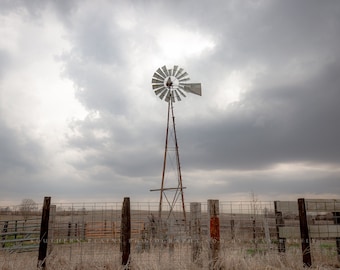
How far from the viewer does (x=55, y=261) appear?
9375mm

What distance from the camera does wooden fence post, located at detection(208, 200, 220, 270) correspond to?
873 centimetres

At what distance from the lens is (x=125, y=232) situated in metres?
8.89

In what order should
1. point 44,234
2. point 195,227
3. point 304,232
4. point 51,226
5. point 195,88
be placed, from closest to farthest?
point 44,234 → point 51,226 → point 304,232 → point 195,227 → point 195,88

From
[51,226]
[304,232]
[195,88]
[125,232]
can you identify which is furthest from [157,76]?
[304,232]

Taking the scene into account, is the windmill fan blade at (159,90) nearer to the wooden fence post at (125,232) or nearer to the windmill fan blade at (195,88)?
the windmill fan blade at (195,88)

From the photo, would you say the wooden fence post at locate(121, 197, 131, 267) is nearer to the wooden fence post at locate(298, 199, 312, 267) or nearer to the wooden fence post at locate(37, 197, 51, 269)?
the wooden fence post at locate(37, 197, 51, 269)

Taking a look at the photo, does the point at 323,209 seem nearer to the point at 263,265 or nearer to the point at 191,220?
the point at 263,265

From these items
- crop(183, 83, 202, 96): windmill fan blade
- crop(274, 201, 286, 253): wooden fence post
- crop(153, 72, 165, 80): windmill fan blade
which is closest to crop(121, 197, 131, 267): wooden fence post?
crop(274, 201, 286, 253): wooden fence post

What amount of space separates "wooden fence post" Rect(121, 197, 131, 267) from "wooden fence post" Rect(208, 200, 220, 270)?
2.16m

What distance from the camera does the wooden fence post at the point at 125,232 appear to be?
866 cm

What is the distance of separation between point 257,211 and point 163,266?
455 cm

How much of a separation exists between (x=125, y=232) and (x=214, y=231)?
236 cm

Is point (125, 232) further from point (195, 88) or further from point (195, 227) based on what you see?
point (195, 88)

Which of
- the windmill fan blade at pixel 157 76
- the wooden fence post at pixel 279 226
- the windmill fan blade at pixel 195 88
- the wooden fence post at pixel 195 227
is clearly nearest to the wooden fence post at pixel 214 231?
the wooden fence post at pixel 195 227
